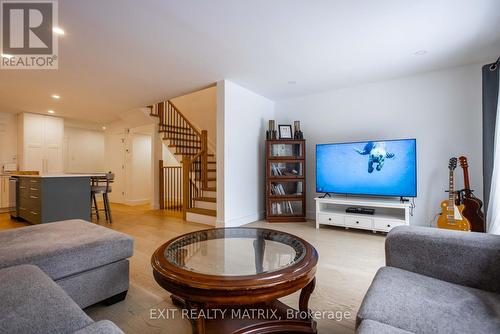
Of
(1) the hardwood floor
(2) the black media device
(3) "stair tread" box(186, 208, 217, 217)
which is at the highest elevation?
(2) the black media device

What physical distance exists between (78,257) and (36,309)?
72 cm

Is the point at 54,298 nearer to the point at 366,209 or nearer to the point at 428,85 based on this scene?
the point at 366,209

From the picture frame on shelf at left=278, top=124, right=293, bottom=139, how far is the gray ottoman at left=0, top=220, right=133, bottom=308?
10.2 ft

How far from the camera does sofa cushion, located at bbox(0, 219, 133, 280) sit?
4.37 feet

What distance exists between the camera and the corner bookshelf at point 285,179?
4.10 meters

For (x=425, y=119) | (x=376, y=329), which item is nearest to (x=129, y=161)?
(x=425, y=119)

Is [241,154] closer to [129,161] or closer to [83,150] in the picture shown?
[129,161]

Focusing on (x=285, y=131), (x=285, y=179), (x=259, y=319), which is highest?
(x=285, y=131)

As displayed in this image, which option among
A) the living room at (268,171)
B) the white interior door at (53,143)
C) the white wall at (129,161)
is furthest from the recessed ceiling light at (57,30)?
the white interior door at (53,143)

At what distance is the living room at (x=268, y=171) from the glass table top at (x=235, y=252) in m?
0.02

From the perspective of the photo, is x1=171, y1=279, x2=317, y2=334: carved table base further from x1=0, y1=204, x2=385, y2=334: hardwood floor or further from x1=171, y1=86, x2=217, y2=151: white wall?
x1=171, y1=86, x2=217, y2=151: white wall

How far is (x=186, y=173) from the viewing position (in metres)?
4.39

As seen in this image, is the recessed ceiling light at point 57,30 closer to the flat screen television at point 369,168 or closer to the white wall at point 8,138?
the flat screen television at point 369,168

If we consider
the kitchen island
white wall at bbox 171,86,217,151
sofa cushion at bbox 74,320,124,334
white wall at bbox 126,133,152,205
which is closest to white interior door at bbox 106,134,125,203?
white wall at bbox 126,133,152,205
